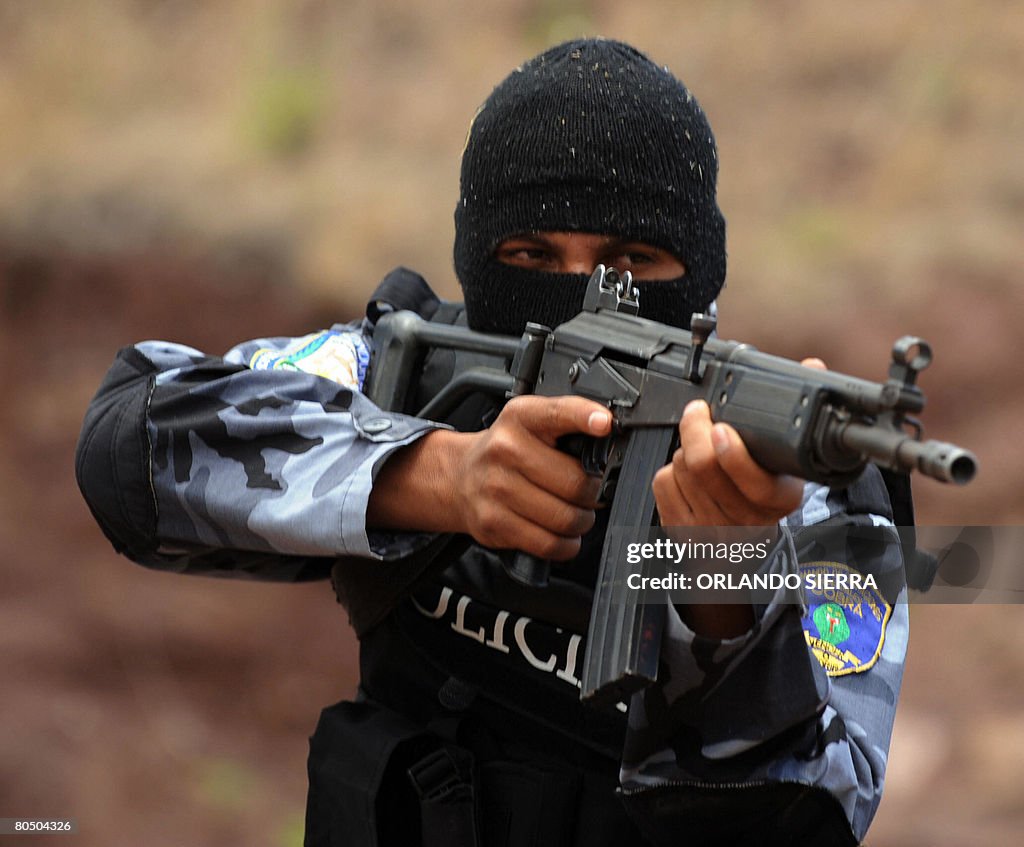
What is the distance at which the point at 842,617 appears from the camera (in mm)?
1685

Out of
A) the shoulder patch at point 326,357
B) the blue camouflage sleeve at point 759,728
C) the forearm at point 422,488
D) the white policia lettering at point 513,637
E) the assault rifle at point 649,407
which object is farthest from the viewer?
the shoulder patch at point 326,357

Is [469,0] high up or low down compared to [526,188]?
up

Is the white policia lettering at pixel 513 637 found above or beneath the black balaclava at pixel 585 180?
beneath

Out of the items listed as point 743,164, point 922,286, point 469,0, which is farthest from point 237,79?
point 922,286

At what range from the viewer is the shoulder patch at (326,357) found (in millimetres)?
2012

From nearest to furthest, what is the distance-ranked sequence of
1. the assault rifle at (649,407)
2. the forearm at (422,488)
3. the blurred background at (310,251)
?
the assault rifle at (649,407)
the forearm at (422,488)
the blurred background at (310,251)

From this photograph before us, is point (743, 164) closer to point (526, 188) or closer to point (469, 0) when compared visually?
point (469, 0)

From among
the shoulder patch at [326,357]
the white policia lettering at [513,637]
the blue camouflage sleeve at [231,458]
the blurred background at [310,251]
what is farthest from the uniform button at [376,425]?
the blurred background at [310,251]

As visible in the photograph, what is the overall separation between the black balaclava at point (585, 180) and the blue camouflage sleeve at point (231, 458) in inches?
11.5

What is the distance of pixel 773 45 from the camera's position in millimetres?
5281

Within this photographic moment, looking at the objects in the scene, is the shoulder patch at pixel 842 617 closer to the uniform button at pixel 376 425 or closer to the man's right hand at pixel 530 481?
the man's right hand at pixel 530 481

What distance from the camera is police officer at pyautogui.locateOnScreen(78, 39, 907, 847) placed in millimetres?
1503

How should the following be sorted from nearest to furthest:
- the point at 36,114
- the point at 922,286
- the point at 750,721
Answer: the point at 750,721 → the point at 922,286 → the point at 36,114

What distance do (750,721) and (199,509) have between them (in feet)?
2.76
